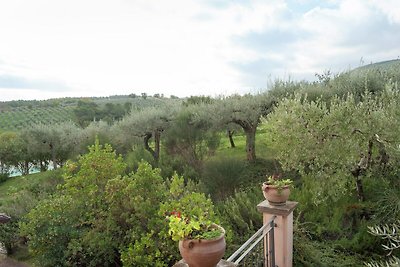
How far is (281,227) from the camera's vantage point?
542 centimetres

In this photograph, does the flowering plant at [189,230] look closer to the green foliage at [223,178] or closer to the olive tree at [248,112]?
the green foliage at [223,178]

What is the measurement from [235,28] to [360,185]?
7114mm

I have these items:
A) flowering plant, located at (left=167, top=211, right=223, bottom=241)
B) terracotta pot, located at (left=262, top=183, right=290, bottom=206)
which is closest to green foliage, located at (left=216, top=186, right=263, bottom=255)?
terracotta pot, located at (left=262, top=183, right=290, bottom=206)

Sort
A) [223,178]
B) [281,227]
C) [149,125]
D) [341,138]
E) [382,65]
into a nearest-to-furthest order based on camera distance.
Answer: [281,227] < [341,138] < [223,178] < [382,65] < [149,125]

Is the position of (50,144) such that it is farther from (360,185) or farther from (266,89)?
(360,185)

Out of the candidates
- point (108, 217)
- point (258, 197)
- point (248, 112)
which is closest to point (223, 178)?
point (258, 197)

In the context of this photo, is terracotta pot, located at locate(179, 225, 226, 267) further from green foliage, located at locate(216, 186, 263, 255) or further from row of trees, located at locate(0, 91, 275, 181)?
row of trees, located at locate(0, 91, 275, 181)

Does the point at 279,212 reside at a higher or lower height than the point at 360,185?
higher

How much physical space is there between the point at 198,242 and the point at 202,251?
0.09 meters

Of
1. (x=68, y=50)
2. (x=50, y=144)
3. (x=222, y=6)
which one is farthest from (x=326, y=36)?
(x=50, y=144)

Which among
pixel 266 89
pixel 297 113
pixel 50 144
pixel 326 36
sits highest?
pixel 326 36

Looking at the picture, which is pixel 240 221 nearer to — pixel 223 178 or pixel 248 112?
pixel 223 178

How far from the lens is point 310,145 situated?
919 cm

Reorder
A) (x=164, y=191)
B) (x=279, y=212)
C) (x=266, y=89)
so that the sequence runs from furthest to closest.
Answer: (x=266, y=89), (x=164, y=191), (x=279, y=212)
